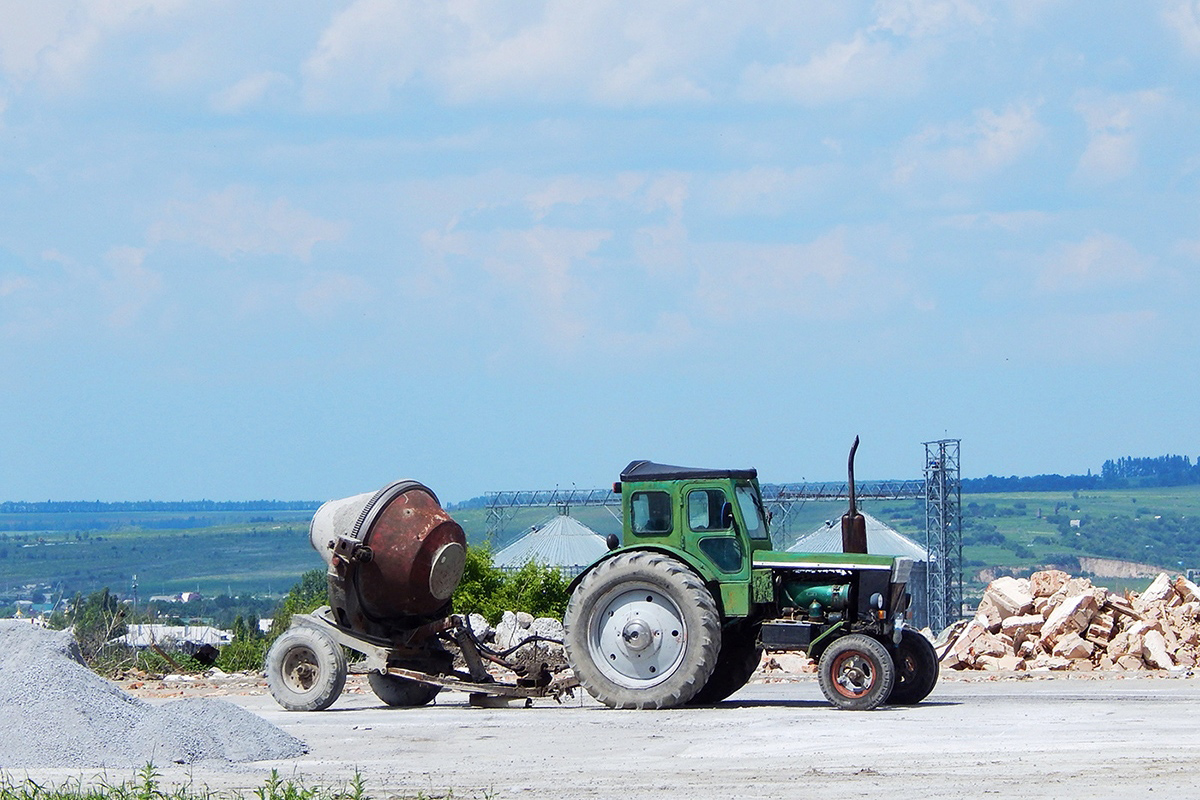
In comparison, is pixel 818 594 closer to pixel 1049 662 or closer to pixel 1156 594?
pixel 1049 662

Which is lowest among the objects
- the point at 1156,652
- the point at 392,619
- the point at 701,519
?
the point at 1156,652

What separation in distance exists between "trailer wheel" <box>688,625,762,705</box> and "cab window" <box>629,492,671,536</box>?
5.12ft

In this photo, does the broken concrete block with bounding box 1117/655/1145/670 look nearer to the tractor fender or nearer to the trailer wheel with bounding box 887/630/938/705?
the trailer wheel with bounding box 887/630/938/705

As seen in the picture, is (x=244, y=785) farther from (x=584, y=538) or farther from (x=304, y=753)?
(x=584, y=538)

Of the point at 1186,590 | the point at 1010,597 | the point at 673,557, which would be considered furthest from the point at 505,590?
the point at 673,557

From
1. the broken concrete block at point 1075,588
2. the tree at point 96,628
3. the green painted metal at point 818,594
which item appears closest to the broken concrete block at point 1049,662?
the broken concrete block at point 1075,588

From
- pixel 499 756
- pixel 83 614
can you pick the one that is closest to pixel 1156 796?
pixel 499 756

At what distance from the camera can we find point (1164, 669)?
22.9m

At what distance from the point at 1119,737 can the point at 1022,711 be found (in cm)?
272

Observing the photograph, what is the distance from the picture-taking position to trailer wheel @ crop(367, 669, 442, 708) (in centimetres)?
1881

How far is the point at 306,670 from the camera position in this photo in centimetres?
1838

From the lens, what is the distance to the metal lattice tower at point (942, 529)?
160ft

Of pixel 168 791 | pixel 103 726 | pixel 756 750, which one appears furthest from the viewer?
→ pixel 103 726

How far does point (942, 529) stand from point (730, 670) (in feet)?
108
